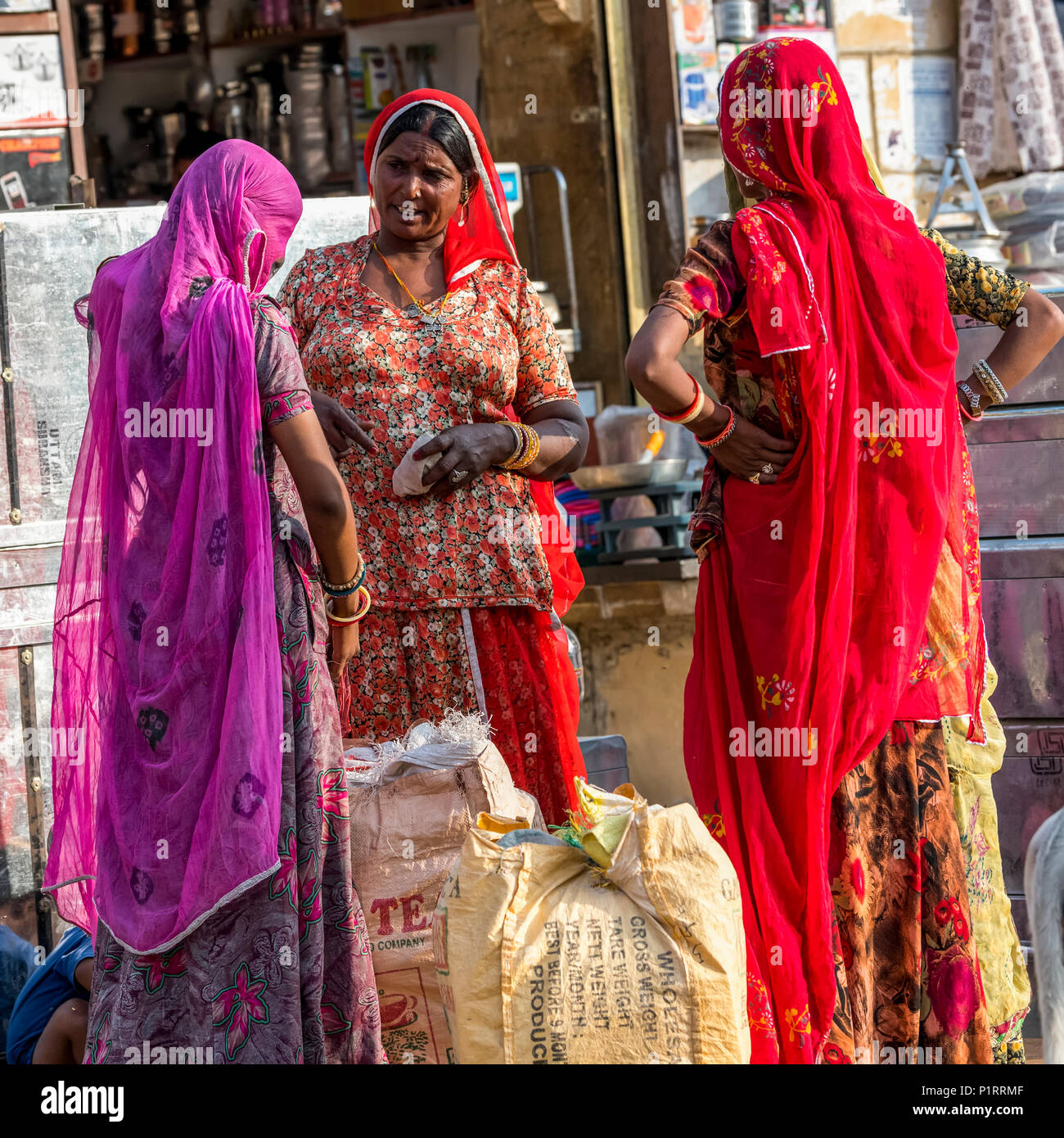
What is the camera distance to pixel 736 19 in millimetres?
5676

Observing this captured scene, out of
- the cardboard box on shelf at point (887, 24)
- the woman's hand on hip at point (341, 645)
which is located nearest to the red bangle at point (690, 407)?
the woman's hand on hip at point (341, 645)

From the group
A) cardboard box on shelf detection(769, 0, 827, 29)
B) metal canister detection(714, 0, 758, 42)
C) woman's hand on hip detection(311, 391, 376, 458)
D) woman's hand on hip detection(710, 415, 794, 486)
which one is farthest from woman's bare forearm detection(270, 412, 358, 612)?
cardboard box on shelf detection(769, 0, 827, 29)

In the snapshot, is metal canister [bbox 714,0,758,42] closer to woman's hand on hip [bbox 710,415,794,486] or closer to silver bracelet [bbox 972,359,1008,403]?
silver bracelet [bbox 972,359,1008,403]

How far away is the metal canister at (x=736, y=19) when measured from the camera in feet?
18.6

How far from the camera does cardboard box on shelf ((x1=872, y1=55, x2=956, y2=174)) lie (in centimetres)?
595

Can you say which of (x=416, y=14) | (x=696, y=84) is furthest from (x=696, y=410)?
(x=416, y=14)

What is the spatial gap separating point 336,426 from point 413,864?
0.91 metres

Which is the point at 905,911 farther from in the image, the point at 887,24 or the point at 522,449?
the point at 887,24

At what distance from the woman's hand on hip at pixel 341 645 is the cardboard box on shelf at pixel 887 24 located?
15.3ft

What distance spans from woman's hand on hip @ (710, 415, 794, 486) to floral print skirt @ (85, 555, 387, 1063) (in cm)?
84

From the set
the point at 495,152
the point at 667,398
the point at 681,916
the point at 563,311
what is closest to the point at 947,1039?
the point at 681,916

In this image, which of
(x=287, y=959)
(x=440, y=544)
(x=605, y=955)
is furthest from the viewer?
(x=440, y=544)

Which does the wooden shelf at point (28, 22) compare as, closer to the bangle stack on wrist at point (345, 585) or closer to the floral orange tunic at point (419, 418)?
the floral orange tunic at point (419, 418)
